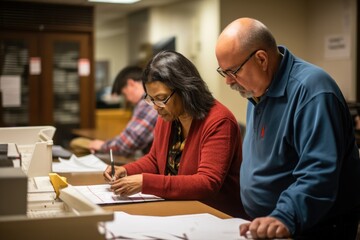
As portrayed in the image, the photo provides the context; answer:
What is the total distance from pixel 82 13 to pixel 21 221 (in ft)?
19.4

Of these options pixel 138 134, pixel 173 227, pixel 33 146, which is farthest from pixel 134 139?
pixel 173 227

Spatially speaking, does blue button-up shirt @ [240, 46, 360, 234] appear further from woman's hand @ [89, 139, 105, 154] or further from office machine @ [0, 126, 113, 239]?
woman's hand @ [89, 139, 105, 154]

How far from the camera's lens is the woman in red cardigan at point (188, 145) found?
1.94 meters

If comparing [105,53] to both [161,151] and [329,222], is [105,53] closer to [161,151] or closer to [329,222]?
[161,151]

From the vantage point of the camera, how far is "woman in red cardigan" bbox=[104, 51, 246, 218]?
194 centimetres

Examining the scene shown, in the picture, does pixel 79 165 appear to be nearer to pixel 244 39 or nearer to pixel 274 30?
pixel 244 39

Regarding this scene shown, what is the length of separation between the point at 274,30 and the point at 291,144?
441 cm

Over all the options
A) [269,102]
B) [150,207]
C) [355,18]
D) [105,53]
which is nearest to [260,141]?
[269,102]

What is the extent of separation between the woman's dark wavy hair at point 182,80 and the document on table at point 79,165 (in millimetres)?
795

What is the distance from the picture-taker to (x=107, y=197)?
6.46ft

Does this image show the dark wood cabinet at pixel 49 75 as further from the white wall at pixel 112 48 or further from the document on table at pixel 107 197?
Answer: the document on table at pixel 107 197

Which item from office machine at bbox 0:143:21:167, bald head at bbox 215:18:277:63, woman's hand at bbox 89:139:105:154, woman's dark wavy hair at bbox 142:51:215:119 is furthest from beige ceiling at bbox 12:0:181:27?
bald head at bbox 215:18:277:63

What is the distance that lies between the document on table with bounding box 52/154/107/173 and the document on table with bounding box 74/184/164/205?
626 millimetres

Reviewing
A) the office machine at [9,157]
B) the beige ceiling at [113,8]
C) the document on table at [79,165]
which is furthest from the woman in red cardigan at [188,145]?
the beige ceiling at [113,8]
